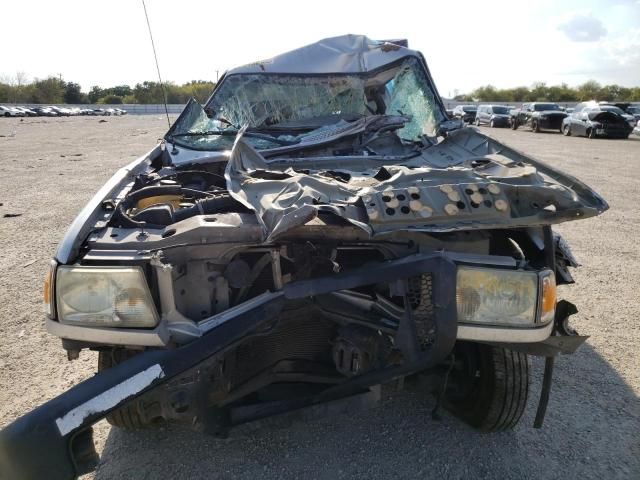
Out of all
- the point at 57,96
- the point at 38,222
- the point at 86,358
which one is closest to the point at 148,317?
the point at 86,358

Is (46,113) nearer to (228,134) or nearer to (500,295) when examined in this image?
(228,134)

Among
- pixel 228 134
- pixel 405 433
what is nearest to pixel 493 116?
pixel 228 134

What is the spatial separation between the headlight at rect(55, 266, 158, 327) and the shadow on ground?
79 centimetres

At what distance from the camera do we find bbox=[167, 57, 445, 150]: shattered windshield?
149 inches

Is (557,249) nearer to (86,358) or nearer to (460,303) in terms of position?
(460,303)

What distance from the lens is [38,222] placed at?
5988mm

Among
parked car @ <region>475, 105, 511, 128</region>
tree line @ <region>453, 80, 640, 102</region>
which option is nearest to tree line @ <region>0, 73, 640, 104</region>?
tree line @ <region>453, 80, 640, 102</region>

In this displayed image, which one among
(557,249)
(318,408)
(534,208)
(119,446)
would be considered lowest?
(119,446)

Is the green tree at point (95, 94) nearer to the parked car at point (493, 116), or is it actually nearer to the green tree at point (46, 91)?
the green tree at point (46, 91)

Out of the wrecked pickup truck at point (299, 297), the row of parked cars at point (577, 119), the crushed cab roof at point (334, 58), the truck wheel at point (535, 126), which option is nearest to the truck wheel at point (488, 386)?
the wrecked pickup truck at point (299, 297)

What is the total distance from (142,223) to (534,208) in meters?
1.62

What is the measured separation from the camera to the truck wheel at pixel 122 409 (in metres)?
2.01

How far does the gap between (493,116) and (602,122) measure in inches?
305

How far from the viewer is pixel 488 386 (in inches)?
87.9
